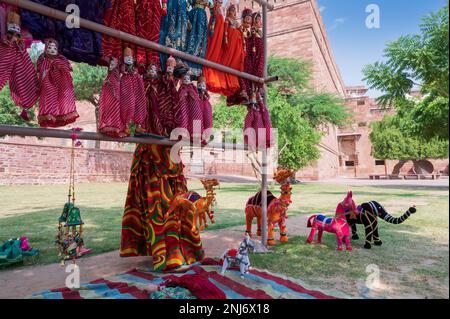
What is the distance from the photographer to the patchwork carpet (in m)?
2.31

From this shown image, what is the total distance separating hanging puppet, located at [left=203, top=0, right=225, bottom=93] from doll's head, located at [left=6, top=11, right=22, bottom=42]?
6.34 feet

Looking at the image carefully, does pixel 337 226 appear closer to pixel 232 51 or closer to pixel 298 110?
pixel 232 51

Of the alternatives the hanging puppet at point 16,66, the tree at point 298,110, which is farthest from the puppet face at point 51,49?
the tree at point 298,110

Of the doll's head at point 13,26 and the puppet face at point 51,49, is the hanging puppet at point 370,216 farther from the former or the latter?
the doll's head at point 13,26

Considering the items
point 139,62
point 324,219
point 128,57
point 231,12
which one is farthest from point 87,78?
point 324,219

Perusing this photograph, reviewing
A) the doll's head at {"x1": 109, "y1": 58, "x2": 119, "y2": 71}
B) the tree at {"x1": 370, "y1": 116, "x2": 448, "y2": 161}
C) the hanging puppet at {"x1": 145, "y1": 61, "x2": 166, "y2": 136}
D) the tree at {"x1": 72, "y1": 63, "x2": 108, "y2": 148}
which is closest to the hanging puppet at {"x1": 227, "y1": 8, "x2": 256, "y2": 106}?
the hanging puppet at {"x1": 145, "y1": 61, "x2": 166, "y2": 136}

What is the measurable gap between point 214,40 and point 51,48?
6.30ft

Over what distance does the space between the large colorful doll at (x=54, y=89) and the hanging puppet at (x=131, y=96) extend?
44cm

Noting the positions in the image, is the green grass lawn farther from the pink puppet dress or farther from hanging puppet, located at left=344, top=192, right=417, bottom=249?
the pink puppet dress

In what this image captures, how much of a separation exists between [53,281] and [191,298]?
1.56m

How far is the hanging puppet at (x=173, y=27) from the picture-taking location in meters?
3.12

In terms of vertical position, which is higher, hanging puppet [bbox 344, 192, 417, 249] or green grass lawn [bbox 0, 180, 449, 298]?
hanging puppet [bbox 344, 192, 417, 249]

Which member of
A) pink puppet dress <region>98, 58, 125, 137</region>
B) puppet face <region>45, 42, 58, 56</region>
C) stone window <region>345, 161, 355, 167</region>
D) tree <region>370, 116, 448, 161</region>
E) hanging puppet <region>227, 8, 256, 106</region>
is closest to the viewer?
puppet face <region>45, 42, 58, 56</region>

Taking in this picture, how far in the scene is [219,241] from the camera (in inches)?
176
